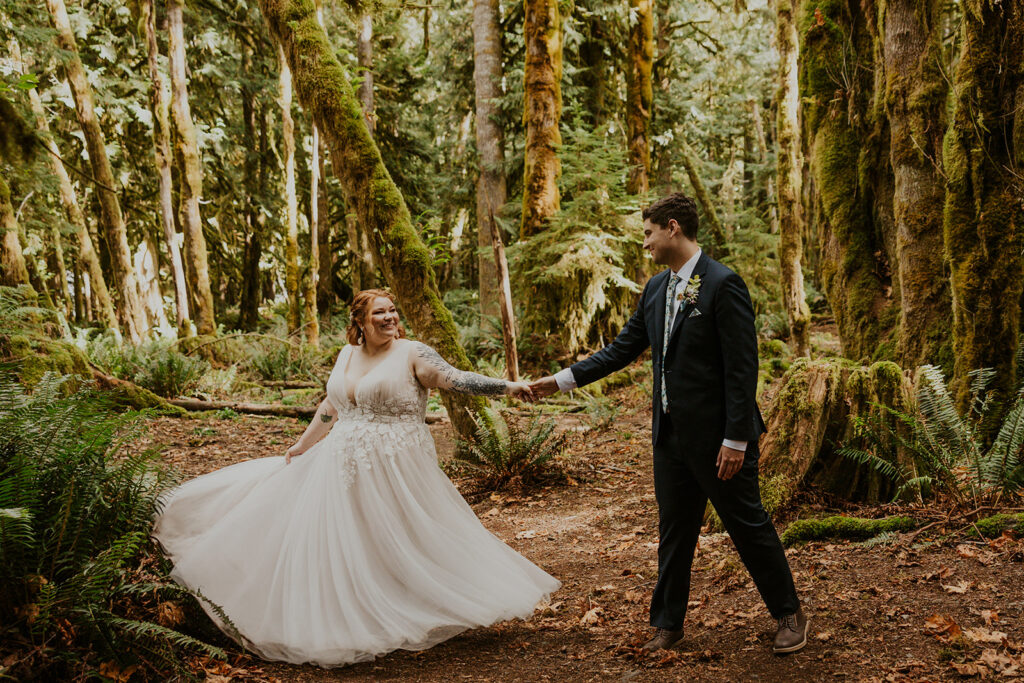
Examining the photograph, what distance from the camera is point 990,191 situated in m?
5.19

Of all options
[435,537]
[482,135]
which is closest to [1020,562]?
[435,537]

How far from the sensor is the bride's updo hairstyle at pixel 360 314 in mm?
4535

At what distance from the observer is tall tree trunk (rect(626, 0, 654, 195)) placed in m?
15.7

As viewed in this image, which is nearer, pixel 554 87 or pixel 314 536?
pixel 314 536

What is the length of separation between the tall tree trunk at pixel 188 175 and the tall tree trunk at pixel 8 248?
20.3ft

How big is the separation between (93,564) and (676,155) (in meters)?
22.0

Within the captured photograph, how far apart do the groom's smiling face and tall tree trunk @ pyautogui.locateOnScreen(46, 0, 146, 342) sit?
14068mm

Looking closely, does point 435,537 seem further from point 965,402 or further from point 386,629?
point 965,402

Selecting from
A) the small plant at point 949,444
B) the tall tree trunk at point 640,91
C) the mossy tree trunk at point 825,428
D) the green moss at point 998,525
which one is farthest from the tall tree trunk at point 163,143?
the green moss at point 998,525

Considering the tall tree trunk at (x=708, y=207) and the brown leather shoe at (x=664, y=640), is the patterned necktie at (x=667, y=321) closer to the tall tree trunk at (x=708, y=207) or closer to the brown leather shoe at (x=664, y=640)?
the brown leather shoe at (x=664, y=640)

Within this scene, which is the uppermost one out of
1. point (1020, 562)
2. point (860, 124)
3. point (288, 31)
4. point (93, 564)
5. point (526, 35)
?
point (526, 35)

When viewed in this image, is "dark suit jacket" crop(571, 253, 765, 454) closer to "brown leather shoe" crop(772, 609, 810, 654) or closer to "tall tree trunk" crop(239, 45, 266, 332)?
"brown leather shoe" crop(772, 609, 810, 654)

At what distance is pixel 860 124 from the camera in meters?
7.92

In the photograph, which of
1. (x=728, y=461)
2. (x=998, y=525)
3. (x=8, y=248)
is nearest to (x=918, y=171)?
(x=998, y=525)
